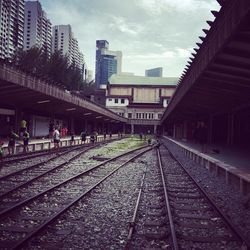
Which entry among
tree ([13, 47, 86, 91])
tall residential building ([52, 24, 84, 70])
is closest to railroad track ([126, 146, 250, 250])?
tree ([13, 47, 86, 91])

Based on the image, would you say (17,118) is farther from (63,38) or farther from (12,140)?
(63,38)

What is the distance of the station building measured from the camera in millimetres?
84312

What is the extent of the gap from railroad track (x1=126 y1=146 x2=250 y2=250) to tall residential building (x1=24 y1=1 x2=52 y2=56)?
142332 mm

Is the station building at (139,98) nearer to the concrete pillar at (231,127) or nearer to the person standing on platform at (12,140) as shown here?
the concrete pillar at (231,127)

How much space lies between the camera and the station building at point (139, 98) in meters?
84.3

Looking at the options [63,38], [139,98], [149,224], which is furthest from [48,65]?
[63,38]

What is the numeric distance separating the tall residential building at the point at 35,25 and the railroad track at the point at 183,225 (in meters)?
142

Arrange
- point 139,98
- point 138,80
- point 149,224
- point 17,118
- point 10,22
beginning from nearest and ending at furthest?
1. point 149,224
2. point 17,118
3. point 139,98
4. point 138,80
5. point 10,22

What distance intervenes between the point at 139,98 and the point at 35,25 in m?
74.6

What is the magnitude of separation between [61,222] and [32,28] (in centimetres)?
15026

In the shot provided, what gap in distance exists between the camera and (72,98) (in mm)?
31531

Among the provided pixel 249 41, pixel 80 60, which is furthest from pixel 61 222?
pixel 80 60

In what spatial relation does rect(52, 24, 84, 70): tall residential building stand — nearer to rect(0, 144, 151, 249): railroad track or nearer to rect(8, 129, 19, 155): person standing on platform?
rect(8, 129, 19, 155): person standing on platform

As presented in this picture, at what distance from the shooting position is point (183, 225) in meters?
6.96
